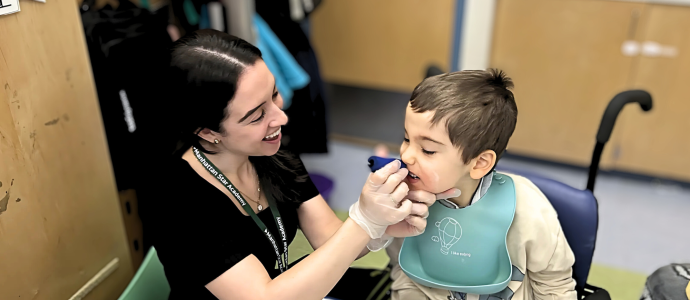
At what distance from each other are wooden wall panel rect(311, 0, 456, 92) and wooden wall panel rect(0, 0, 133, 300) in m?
1.81

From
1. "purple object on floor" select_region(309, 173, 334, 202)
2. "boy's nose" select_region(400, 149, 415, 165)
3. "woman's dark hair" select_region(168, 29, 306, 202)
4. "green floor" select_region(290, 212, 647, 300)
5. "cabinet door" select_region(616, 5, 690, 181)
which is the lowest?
"green floor" select_region(290, 212, 647, 300)

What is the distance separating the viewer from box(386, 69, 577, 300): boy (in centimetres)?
99

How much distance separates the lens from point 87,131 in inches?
51.3

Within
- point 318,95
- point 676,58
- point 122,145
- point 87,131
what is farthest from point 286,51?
point 676,58

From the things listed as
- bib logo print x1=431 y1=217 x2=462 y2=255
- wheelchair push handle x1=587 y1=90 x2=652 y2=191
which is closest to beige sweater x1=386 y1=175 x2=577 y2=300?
bib logo print x1=431 y1=217 x2=462 y2=255

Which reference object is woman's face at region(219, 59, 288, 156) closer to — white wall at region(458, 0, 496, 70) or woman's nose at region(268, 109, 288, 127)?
woman's nose at region(268, 109, 288, 127)

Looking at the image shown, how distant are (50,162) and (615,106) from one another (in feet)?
4.19

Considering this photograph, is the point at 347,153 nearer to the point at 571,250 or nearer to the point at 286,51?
the point at 286,51

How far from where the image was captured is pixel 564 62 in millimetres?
2561

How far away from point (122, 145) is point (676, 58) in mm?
2299

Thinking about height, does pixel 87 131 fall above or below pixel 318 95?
above

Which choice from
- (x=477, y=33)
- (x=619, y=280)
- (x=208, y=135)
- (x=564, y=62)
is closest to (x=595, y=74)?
(x=564, y=62)

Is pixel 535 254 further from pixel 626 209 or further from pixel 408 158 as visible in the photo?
pixel 626 209

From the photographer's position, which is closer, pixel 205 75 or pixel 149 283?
pixel 205 75
